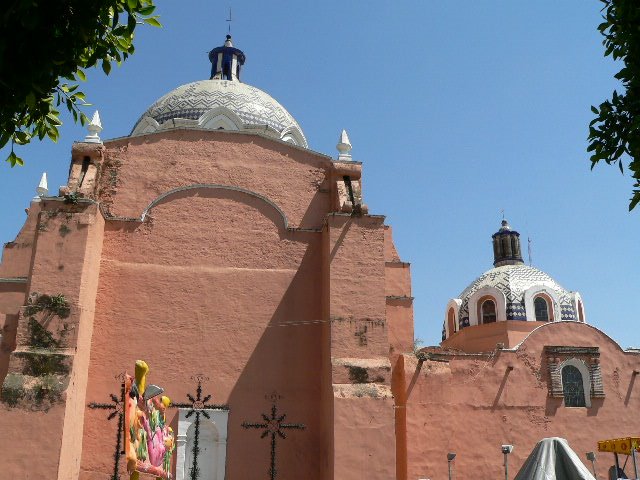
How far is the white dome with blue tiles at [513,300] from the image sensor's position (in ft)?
68.6

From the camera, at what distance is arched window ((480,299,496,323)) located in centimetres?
2130

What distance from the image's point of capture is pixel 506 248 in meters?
24.4

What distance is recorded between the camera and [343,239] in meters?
11.1

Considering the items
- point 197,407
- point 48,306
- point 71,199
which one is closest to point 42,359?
point 48,306

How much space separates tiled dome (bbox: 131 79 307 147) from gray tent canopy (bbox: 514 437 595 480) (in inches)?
454

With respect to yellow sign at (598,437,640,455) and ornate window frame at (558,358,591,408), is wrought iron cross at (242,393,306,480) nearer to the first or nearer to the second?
yellow sign at (598,437,640,455)

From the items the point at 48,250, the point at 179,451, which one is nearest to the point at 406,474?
the point at 179,451

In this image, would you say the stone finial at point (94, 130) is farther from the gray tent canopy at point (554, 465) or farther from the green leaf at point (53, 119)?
the gray tent canopy at point (554, 465)

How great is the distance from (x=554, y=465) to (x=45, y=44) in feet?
22.6

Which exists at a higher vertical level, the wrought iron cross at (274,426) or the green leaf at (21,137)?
the green leaf at (21,137)

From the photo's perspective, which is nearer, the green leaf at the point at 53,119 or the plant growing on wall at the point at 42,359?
the green leaf at the point at 53,119

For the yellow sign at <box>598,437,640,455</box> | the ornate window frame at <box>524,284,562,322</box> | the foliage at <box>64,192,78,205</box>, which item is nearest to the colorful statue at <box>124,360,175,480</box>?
the foliage at <box>64,192,78,205</box>

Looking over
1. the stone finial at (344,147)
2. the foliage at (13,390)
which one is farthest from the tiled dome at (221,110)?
the foliage at (13,390)

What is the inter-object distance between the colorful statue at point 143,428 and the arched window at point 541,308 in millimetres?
15816
